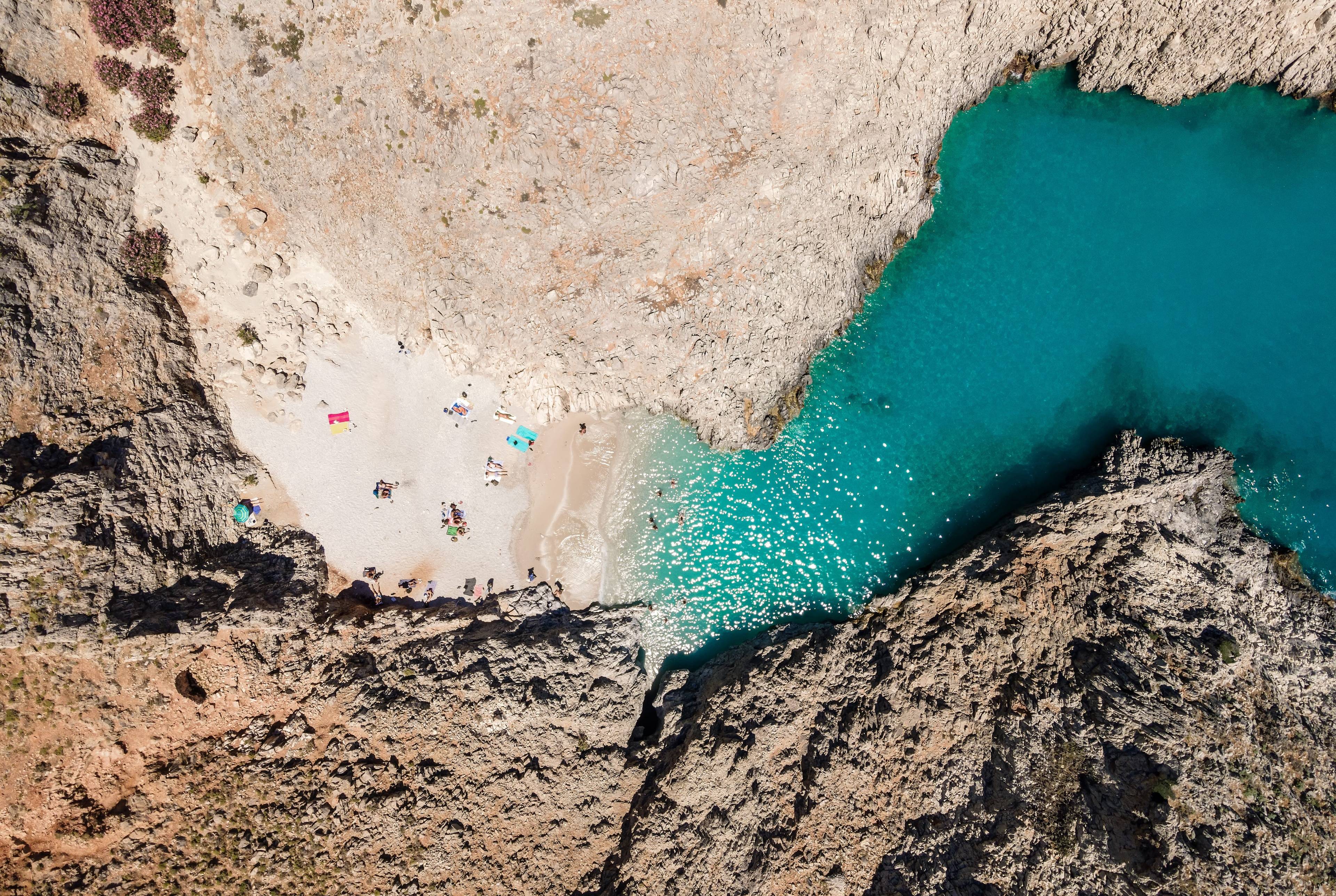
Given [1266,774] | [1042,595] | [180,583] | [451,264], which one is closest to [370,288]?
[451,264]

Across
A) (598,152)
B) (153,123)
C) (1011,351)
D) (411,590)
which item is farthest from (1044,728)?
(153,123)

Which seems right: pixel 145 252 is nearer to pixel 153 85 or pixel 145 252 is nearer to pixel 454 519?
pixel 153 85

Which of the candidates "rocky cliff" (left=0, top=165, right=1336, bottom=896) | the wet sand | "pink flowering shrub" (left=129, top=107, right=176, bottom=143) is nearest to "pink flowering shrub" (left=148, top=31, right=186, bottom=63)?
"pink flowering shrub" (left=129, top=107, right=176, bottom=143)

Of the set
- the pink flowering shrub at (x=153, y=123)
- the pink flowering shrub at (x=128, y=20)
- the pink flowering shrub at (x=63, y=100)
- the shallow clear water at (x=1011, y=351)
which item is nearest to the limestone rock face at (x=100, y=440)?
the pink flowering shrub at (x=63, y=100)

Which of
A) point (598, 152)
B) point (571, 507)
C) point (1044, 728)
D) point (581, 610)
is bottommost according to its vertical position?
point (1044, 728)

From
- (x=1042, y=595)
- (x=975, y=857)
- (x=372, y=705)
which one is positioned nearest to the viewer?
(x=975, y=857)

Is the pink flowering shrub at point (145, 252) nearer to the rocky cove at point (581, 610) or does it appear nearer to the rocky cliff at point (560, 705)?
the rocky cove at point (581, 610)

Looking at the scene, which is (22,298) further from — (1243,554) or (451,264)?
(1243,554)
